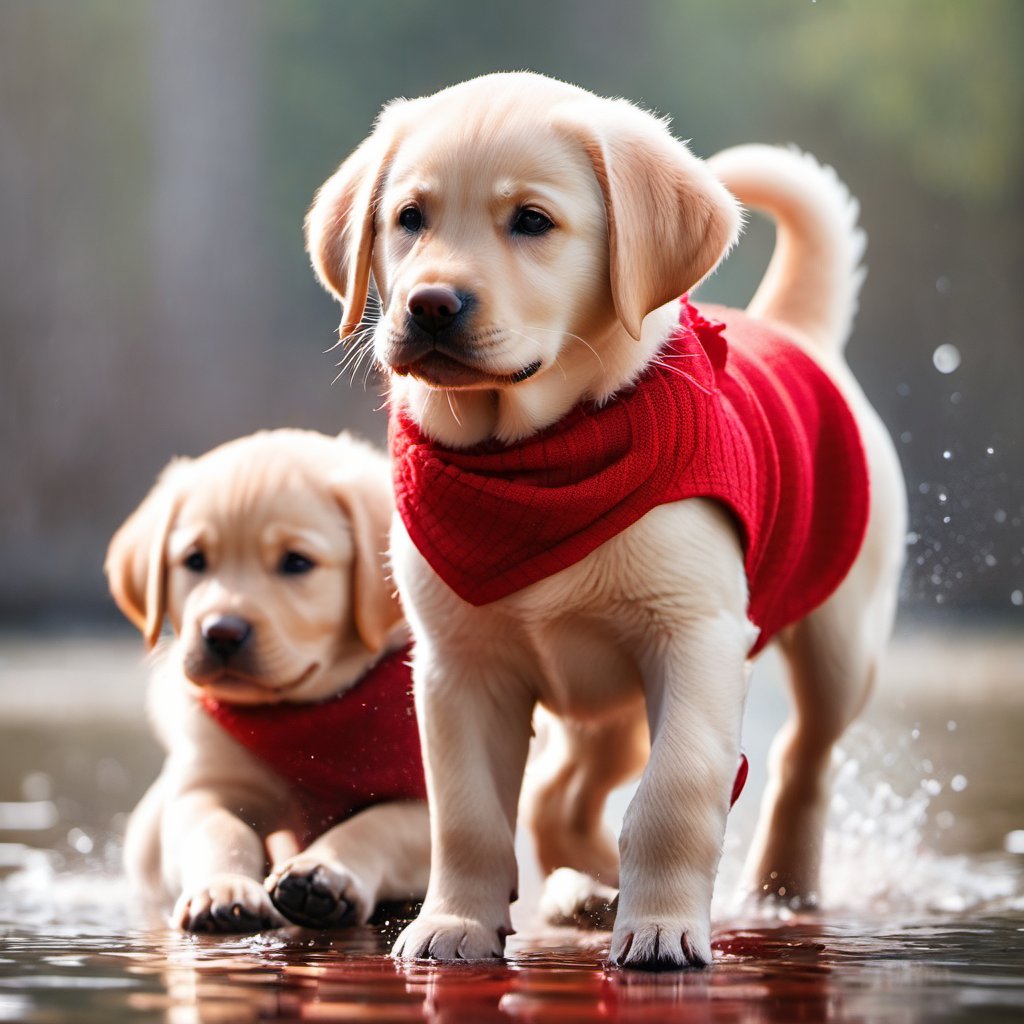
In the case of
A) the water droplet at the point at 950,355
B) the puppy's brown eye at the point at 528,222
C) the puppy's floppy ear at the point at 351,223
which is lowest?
the puppy's brown eye at the point at 528,222

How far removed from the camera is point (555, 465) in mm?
2414

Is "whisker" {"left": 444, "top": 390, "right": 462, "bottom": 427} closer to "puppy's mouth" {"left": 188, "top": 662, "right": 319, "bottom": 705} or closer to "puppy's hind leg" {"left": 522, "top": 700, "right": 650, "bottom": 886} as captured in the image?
"puppy's mouth" {"left": 188, "top": 662, "right": 319, "bottom": 705}

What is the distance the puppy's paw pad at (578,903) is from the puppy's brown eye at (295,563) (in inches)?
25.6

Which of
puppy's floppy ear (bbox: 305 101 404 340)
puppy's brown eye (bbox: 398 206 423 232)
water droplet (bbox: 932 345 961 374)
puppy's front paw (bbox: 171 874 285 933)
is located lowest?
puppy's front paw (bbox: 171 874 285 933)

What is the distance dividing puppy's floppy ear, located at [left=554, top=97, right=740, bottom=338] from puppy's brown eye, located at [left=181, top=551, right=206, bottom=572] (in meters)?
1.04

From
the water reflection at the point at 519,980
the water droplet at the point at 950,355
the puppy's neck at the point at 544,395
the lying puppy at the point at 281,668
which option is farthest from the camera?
the water droplet at the point at 950,355

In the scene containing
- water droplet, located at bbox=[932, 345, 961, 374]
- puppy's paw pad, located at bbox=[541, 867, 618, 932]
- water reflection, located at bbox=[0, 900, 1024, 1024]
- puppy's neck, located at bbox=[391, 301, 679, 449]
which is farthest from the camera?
water droplet, located at bbox=[932, 345, 961, 374]

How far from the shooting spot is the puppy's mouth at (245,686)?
117 inches

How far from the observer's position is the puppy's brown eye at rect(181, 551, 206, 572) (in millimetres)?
3102

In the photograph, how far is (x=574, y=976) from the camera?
2195mm

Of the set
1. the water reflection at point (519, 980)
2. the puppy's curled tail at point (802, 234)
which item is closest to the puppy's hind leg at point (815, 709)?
the puppy's curled tail at point (802, 234)

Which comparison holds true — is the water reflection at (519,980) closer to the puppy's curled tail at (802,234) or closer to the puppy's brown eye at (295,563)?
the puppy's brown eye at (295,563)

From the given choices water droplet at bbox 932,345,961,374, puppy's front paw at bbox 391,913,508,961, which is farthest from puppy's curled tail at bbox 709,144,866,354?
water droplet at bbox 932,345,961,374

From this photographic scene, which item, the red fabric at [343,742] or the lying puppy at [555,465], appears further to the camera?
the red fabric at [343,742]
